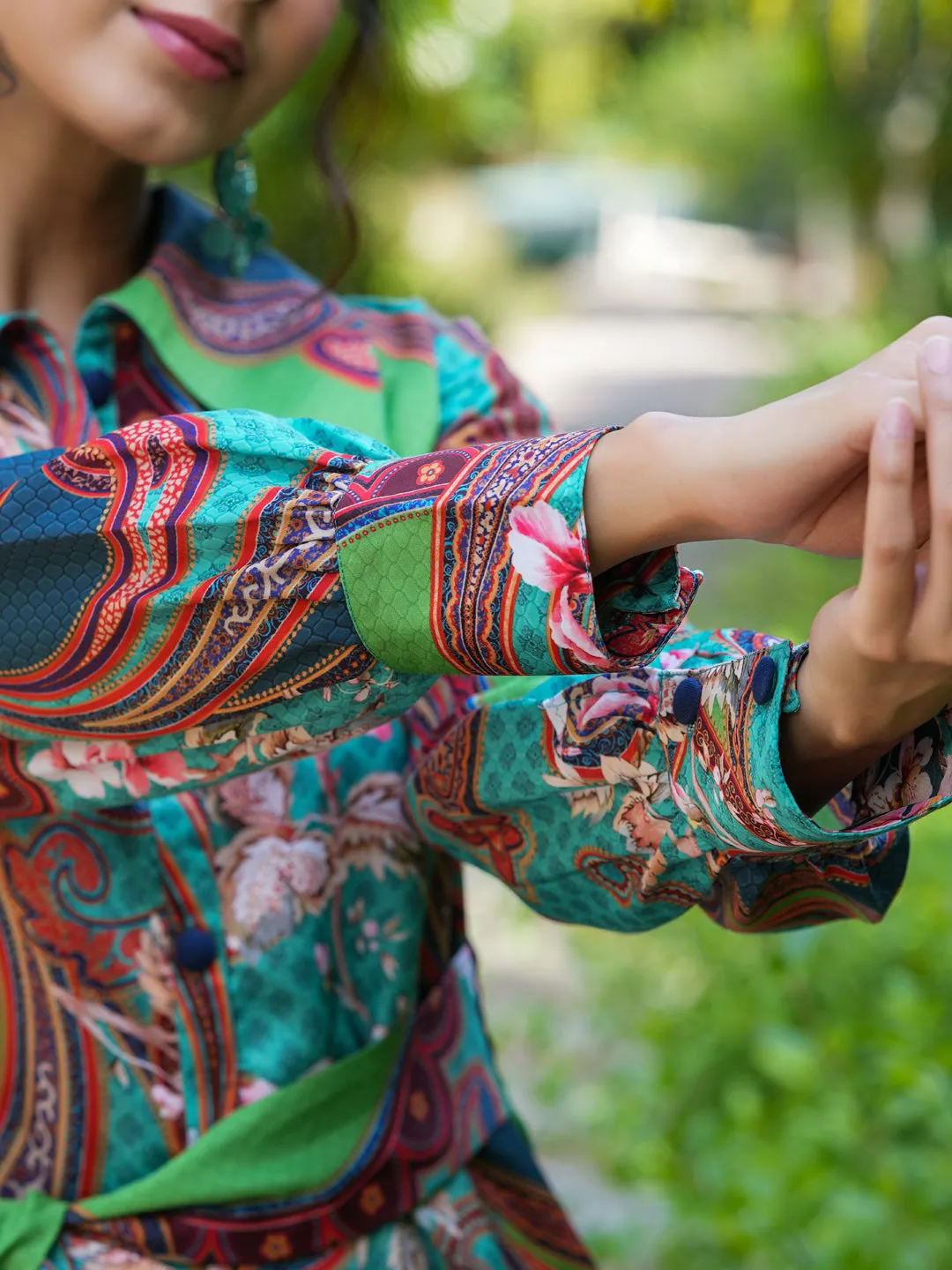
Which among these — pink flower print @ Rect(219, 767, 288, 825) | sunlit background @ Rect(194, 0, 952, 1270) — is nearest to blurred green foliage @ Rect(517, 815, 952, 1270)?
sunlit background @ Rect(194, 0, 952, 1270)

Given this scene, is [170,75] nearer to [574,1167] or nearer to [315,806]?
[315,806]

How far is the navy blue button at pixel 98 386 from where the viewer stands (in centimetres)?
119

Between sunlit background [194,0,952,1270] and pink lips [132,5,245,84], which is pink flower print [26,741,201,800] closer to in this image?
pink lips [132,5,245,84]

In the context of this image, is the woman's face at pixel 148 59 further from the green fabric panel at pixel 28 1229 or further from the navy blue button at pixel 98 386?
the green fabric panel at pixel 28 1229

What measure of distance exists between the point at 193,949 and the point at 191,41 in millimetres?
607

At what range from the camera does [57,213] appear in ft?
4.06

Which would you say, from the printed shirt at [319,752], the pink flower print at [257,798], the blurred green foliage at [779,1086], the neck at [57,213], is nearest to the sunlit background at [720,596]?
the blurred green foliage at [779,1086]

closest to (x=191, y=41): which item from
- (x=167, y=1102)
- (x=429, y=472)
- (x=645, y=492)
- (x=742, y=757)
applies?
(x=429, y=472)

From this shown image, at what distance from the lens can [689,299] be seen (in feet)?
70.0

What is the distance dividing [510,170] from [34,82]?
2417 cm

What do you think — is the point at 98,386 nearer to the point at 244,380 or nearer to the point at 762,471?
the point at 244,380

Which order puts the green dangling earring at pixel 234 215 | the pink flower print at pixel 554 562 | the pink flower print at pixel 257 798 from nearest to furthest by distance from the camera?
the pink flower print at pixel 554 562
the pink flower print at pixel 257 798
the green dangling earring at pixel 234 215

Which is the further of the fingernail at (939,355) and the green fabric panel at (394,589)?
the green fabric panel at (394,589)

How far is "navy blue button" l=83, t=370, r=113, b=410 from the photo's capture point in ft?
3.90
